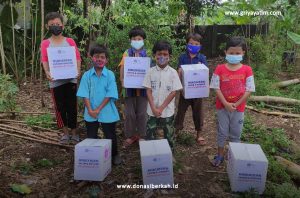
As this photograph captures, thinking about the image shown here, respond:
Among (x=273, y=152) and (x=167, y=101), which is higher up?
(x=167, y=101)

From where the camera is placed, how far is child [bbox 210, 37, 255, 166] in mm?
4371

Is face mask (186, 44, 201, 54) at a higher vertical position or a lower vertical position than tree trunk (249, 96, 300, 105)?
higher

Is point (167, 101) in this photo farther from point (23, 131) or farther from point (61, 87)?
point (23, 131)

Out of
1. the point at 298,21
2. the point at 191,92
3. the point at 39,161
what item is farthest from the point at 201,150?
the point at 298,21

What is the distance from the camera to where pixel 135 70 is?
471 cm

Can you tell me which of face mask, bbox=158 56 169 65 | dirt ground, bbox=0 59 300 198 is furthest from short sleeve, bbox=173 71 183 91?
dirt ground, bbox=0 59 300 198

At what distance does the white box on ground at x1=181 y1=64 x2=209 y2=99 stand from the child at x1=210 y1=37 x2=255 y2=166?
0.96 ft

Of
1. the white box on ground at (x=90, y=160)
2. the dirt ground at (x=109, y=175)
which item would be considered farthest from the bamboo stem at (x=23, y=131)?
the white box on ground at (x=90, y=160)

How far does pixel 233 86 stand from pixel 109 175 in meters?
1.89

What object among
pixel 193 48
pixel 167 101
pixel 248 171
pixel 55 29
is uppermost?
pixel 55 29

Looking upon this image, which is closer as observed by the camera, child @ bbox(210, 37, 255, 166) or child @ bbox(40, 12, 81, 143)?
child @ bbox(210, 37, 255, 166)

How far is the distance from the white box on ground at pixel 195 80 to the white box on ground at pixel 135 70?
52 centimetres

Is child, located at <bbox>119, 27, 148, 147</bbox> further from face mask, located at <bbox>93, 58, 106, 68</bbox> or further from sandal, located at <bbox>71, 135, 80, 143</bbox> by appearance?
sandal, located at <bbox>71, 135, 80, 143</bbox>

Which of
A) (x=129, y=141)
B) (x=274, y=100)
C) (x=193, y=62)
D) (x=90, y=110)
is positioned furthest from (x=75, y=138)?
(x=274, y=100)
